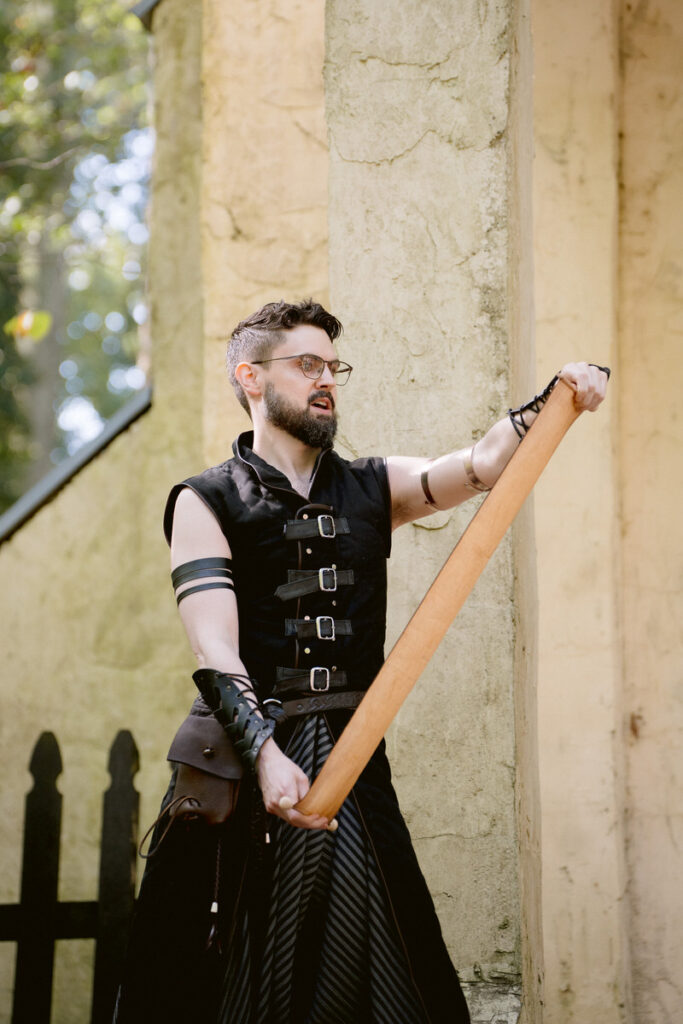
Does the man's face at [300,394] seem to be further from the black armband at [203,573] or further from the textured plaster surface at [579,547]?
the textured plaster surface at [579,547]

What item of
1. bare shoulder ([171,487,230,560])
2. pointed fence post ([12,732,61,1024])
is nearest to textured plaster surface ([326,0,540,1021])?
bare shoulder ([171,487,230,560])

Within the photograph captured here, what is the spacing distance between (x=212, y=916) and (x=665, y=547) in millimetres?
1838

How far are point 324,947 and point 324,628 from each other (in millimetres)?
600

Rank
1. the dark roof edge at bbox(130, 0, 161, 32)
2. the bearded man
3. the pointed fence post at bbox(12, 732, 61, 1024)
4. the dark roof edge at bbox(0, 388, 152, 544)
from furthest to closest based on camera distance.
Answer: the dark roof edge at bbox(130, 0, 161, 32), the dark roof edge at bbox(0, 388, 152, 544), the pointed fence post at bbox(12, 732, 61, 1024), the bearded man

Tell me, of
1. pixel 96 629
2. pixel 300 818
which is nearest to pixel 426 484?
pixel 300 818

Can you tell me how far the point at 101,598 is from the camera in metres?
4.30

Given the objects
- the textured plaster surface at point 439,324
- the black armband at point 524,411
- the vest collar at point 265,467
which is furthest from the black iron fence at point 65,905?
the black armband at point 524,411

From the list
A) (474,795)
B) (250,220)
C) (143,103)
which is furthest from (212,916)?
(143,103)

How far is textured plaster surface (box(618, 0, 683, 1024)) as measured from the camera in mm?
Result: 3135

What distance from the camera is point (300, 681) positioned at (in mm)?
2148

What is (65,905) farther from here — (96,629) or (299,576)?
(299,576)

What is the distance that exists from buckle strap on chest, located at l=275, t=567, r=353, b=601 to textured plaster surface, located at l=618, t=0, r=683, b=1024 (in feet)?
4.58

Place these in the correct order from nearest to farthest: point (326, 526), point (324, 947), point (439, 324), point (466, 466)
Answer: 1. point (324, 947)
2. point (326, 526)
3. point (466, 466)
4. point (439, 324)

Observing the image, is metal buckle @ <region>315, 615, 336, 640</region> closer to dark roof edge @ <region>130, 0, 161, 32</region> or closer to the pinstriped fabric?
the pinstriped fabric
